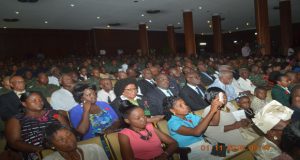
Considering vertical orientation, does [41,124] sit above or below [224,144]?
above

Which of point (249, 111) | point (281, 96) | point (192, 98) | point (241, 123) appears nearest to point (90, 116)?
point (192, 98)

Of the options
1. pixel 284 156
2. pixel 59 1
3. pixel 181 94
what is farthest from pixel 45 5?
pixel 284 156

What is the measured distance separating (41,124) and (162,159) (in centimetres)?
139

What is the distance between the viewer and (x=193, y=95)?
4387mm

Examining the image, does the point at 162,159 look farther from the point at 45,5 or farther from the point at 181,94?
the point at 45,5

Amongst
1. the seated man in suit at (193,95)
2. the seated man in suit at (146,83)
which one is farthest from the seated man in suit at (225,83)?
the seated man in suit at (146,83)

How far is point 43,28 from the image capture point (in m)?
19.3

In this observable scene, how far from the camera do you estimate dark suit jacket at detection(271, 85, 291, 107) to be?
427 cm

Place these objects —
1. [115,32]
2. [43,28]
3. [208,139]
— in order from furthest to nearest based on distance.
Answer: [115,32]
[43,28]
[208,139]

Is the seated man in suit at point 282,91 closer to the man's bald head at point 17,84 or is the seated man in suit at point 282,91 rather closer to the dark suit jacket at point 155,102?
the dark suit jacket at point 155,102

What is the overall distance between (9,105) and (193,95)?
271 centimetres

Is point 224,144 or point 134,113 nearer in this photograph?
point 134,113

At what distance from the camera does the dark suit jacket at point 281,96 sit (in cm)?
427
